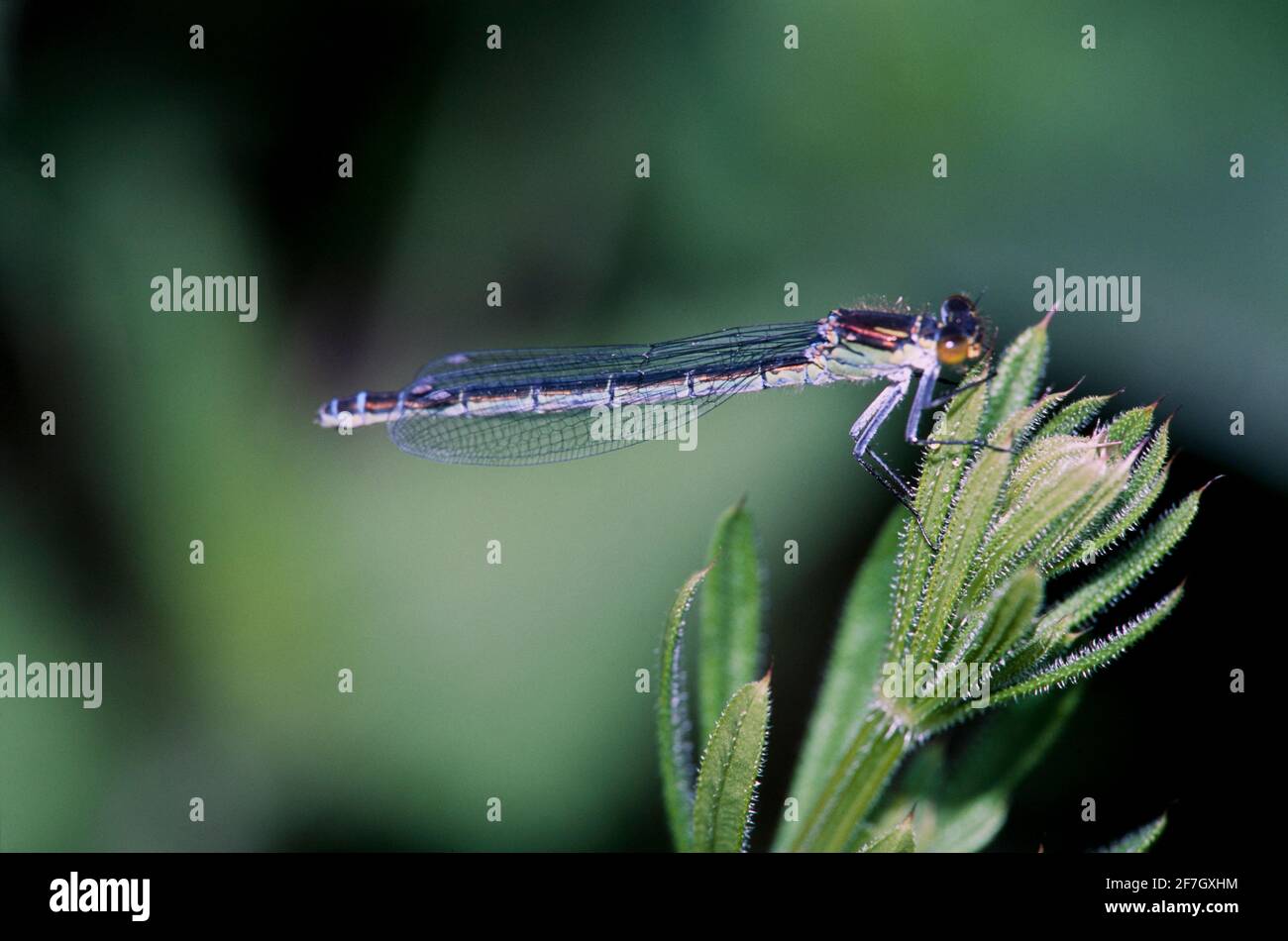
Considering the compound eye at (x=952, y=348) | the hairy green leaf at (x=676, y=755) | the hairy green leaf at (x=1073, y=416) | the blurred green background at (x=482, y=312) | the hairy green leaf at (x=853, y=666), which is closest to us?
the hairy green leaf at (x=1073, y=416)

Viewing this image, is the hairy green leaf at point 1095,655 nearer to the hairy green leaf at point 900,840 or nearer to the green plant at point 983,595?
the green plant at point 983,595

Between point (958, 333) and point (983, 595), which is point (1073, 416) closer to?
point (983, 595)

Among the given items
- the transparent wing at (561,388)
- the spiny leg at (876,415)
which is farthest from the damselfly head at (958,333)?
the transparent wing at (561,388)

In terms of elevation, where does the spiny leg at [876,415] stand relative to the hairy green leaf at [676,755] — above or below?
above

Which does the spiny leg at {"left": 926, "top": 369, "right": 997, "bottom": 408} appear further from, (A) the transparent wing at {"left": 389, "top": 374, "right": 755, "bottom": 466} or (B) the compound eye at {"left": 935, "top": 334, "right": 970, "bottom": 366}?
(A) the transparent wing at {"left": 389, "top": 374, "right": 755, "bottom": 466}

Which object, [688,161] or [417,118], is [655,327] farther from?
[417,118]

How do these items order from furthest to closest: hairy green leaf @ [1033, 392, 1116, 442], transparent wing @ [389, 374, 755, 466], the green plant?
transparent wing @ [389, 374, 755, 466], hairy green leaf @ [1033, 392, 1116, 442], the green plant

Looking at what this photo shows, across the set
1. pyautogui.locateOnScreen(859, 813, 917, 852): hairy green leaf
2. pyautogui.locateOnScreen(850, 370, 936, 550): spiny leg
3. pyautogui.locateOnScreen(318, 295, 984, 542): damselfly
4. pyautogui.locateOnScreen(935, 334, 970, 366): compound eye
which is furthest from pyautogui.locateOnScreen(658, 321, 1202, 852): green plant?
pyautogui.locateOnScreen(318, 295, 984, 542): damselfly

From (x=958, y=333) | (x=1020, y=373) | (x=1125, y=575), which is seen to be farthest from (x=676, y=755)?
(x=958, y=333)
